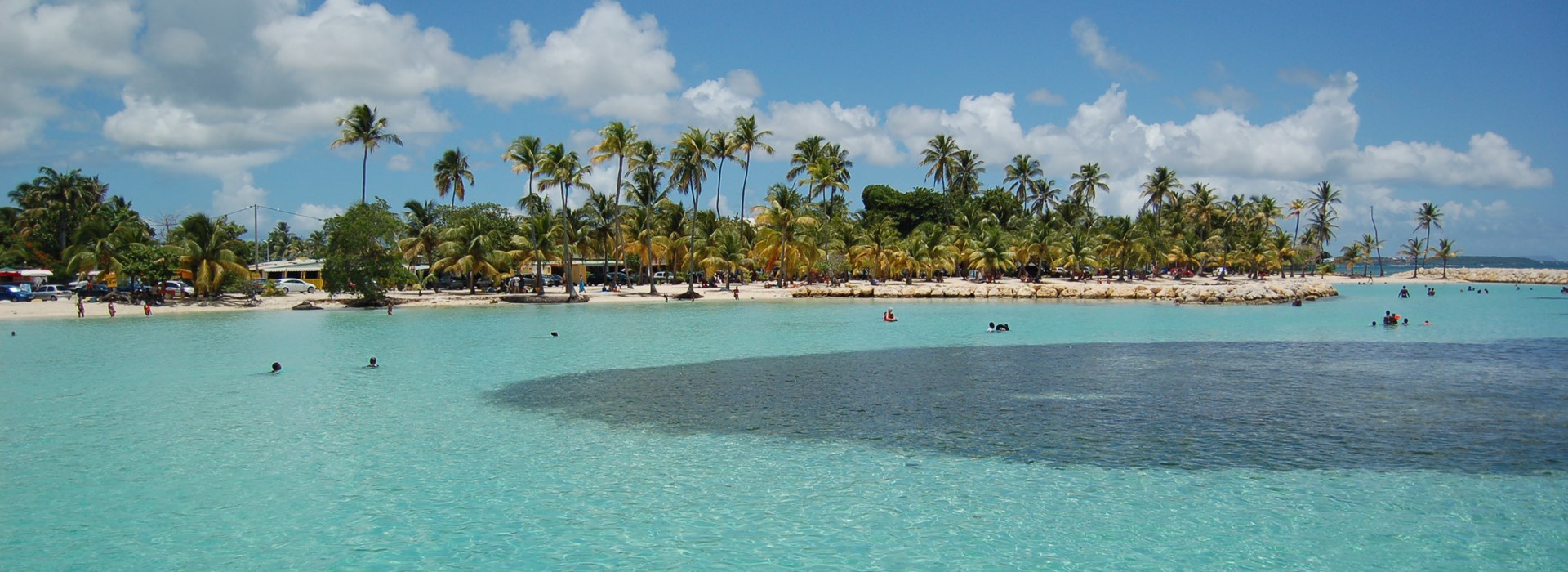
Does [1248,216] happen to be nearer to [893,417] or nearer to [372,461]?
[893,417]

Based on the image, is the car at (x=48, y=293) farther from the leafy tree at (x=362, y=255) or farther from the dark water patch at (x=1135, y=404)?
the dark water patch at (x=1135, y=404)

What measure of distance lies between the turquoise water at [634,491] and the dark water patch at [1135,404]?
0.73 ft

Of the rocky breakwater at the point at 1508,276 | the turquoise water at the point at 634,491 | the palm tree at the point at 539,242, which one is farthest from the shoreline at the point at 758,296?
the rocky breakwater at the point at 1508,276

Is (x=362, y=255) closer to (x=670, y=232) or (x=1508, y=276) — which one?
(x=670, y=232)

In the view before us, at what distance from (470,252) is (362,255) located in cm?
877

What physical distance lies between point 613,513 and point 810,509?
2.19m

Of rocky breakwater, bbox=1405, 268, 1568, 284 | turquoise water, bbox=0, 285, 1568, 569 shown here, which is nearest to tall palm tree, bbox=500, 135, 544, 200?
turquoise water, bbox=0, 285, 1568, 569

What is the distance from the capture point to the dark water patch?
41.0 ft

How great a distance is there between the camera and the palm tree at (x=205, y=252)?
148ft

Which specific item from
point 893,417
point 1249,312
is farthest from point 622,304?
point 893,417

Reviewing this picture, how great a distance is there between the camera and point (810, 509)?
32.8ft

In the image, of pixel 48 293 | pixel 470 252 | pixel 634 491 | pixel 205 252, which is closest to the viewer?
pixel 634 491

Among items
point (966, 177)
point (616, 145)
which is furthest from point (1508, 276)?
point (616, 145)

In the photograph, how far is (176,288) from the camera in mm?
49875
